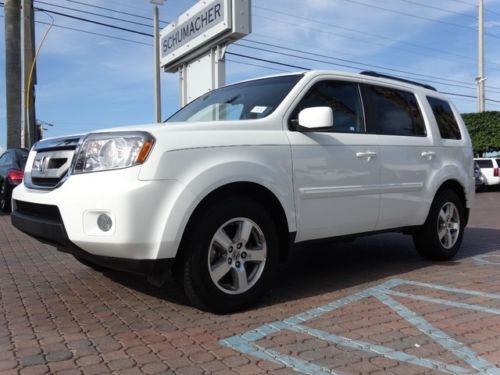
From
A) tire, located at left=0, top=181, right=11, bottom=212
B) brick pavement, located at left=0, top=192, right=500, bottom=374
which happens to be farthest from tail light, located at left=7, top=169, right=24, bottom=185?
brick pavement, located at left=0, top=192, right=500, bottom=374

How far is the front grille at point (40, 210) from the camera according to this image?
3772 mm

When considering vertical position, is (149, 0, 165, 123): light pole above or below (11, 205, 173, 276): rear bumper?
above

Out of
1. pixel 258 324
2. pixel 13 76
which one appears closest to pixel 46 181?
pixel 258 324

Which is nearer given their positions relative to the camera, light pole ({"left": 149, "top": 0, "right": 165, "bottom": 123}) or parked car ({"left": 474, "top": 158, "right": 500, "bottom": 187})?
light pole ({"left": 149, "top": 0, "right": 165, "bottom": 123})

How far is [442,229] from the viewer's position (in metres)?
5.87

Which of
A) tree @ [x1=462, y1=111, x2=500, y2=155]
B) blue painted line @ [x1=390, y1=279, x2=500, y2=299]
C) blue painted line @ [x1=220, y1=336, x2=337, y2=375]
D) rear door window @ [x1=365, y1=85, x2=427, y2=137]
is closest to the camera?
blue painted line @ [x1=220, y1=336, x2=337, y2=375]

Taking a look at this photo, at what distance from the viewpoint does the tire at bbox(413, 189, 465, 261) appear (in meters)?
5.71

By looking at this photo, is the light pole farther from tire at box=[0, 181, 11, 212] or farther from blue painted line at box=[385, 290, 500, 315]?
blue painted line at box=[385, 290, 500, 315]

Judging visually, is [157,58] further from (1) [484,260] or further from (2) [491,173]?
(2) [491,173]

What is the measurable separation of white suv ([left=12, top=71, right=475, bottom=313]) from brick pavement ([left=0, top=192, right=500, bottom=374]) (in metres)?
0.40

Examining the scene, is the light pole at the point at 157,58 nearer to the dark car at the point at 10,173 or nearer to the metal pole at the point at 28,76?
the dark car at the point at 10,173

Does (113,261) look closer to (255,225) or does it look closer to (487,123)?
(255,225)

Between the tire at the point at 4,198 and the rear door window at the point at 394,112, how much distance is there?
9.13 meters

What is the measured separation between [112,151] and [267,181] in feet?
3.73
